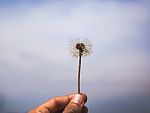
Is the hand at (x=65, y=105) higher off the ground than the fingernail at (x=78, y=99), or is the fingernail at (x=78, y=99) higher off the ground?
the fingernail at (x=78, y=99)

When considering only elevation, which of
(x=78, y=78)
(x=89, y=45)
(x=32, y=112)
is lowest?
(x=32, y=112)

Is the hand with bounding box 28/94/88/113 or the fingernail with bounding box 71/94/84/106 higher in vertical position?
the fingernail with bounding box 71/94/84/106

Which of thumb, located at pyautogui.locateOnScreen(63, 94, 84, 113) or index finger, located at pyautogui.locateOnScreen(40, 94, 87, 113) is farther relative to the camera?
index finger, located at pyautogui.locateOnScreen(40, 94, 87, 113)

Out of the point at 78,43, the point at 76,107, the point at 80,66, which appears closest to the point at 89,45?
the point at 78,43

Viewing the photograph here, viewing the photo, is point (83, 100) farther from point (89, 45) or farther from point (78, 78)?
point (89, 45)

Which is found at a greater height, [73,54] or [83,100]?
[73,54]
